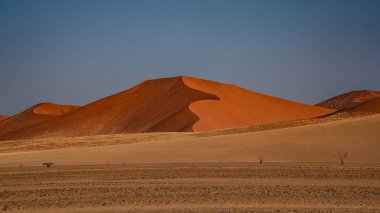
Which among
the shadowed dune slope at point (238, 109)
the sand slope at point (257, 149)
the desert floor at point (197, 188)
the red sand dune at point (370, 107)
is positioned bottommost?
the desert floor at point (197, 188)

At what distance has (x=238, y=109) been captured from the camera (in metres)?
80.8

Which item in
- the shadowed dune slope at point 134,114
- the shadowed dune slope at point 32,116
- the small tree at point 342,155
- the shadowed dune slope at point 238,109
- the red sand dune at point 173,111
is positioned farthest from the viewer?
the shadowed dune slope at point 32,116

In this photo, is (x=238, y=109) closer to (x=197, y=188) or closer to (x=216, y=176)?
(x=216, y=176)

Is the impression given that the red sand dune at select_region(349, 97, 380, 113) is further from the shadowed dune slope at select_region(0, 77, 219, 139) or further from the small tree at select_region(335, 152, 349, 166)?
the small tree at select_region(335, 152, 349, 166)

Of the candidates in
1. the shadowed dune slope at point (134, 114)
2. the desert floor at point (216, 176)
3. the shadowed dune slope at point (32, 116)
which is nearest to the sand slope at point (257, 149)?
the desert floor at point (216, 176)

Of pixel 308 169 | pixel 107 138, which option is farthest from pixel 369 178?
pixel 107 138

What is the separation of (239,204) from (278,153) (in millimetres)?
16492

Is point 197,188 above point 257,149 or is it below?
below

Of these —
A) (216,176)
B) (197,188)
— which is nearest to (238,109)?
(216,176)

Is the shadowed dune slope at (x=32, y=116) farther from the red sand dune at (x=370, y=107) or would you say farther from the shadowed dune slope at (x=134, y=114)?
the red sand dune at (x=370, y=107)

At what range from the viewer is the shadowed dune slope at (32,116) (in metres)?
113

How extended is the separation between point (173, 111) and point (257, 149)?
4670 centimetres

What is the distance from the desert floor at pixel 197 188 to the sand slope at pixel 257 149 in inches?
155

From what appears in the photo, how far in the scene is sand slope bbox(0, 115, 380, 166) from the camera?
28.3m
